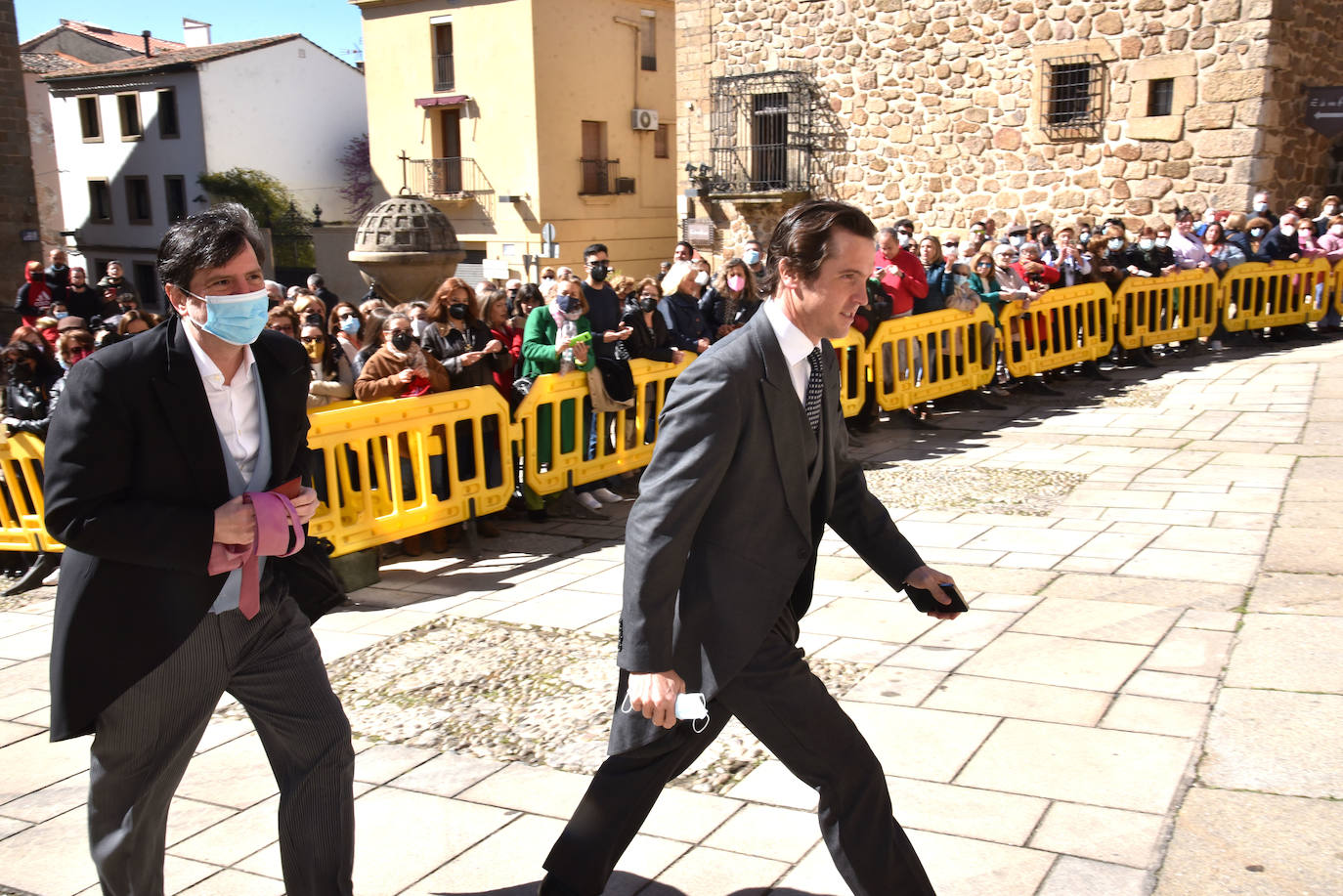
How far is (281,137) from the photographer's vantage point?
3797 cm

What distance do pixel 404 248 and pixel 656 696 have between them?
1155cm

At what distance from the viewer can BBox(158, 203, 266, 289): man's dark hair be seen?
2627 millimetres

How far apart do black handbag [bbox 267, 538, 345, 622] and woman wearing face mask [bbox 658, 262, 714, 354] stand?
652 cm

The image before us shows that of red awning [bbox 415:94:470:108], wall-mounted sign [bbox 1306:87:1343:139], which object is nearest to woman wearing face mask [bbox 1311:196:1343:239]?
wall-mounted sign [bbox 1306:87:1343:139]

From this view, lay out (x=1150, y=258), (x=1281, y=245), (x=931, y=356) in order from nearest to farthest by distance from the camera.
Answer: (x=931, y=356), (x=1150, y=258), (x=1281, y=245)

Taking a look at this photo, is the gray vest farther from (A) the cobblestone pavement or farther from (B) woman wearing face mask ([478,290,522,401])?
(B) woman wearing face mask ([478,290,522,401])

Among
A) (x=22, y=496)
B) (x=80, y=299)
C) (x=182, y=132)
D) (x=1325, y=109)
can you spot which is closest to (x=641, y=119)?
(x=182, y=132)

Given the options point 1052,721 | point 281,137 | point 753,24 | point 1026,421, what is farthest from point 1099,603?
point 281,137

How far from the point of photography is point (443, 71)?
33812 mm

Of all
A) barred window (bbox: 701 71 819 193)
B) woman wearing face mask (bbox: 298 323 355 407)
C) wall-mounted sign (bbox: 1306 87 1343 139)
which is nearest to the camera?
woman wearing face mask (bbox: 298 323 355 407)

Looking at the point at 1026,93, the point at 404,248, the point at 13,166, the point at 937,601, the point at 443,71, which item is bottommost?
the point at 937,601

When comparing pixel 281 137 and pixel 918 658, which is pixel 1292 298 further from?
pixel 281 137

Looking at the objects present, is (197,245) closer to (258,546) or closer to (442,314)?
(258,546)

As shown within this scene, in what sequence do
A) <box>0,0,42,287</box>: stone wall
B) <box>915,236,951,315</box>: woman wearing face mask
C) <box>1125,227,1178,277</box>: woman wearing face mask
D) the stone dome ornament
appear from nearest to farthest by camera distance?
<box>915,236,951,315</box>: woman wearing face mask < the stone dome ornament < <box>1125,227,1178,277</box>: woman wearing face mask < <box>0,0,42,287</box>: stone wall
